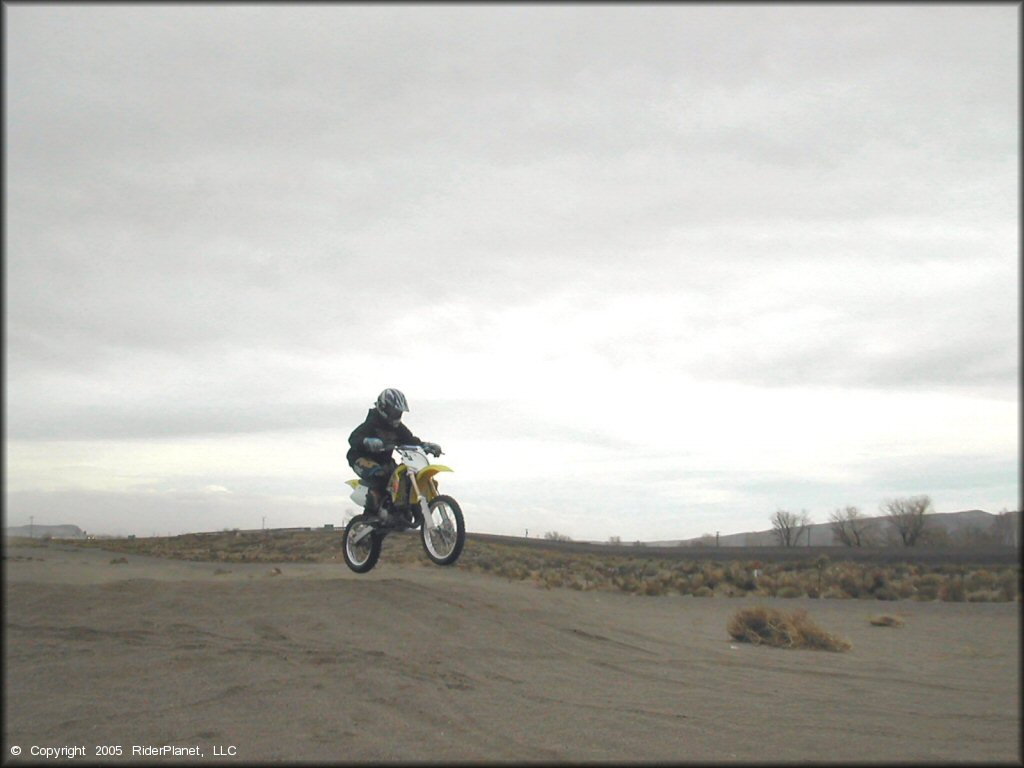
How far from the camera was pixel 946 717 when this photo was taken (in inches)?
1255

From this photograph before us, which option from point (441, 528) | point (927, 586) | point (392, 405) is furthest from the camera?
point (927, 586)

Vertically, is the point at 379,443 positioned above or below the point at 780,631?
above

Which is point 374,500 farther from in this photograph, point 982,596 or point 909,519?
point 982,596

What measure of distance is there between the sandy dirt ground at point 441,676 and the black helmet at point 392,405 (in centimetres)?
926

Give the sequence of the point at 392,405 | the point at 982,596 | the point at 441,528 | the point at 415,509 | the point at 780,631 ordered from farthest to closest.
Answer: the point at 982,596
the point at 780,631
the point at 415,509
the point at 441,528
the point at 392,405

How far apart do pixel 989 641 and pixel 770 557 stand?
38.3 m

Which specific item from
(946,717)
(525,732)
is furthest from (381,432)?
(946,717)

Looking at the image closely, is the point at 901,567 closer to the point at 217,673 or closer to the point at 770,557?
the point at 770,557

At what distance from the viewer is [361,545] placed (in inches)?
455

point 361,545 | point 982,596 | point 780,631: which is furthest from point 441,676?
point 982,596

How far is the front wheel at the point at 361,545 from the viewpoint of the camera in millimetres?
10922

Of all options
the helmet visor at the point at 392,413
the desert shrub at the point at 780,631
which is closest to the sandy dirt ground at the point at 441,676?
the desert shrub at the point at 780,631

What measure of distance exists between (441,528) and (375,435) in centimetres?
136

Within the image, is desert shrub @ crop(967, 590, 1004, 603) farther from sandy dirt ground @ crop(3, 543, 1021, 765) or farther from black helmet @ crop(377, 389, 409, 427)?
black helmet @ crop(377, 389, 409, 427)
